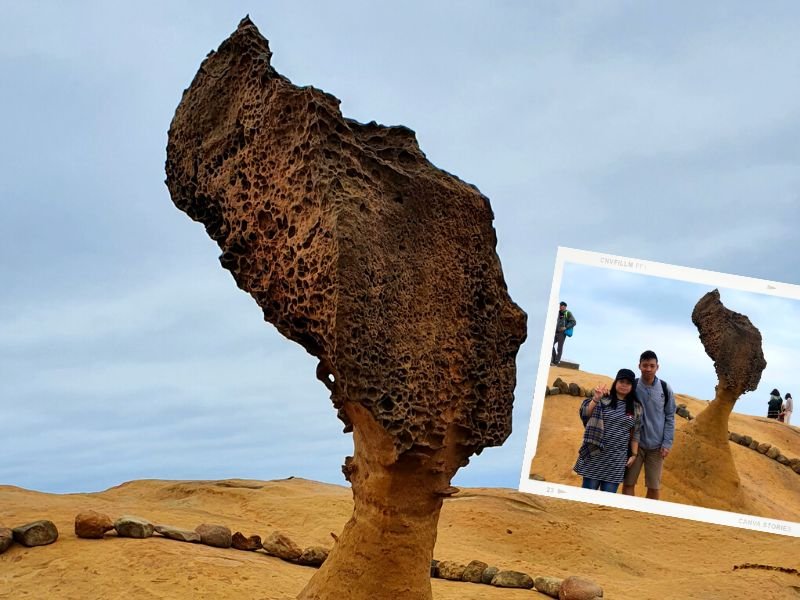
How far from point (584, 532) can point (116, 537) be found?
5.23m

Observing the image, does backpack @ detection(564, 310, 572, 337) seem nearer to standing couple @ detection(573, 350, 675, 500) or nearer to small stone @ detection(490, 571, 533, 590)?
standing couple @ detection(573, 350, 675, 500)

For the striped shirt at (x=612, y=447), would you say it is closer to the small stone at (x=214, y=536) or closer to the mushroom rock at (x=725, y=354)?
the mushroom rock at (x=725, y=354)

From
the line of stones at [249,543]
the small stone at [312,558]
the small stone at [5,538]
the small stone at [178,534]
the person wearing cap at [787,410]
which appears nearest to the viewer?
the small stone at [5,538]

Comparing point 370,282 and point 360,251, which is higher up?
point 360,251

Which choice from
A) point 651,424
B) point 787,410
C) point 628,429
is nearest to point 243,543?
point 628,429

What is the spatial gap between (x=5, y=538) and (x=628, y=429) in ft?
17.2

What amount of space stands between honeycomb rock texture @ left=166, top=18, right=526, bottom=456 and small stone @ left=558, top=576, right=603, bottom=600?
2272 millimetres

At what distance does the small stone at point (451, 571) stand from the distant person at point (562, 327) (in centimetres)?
199

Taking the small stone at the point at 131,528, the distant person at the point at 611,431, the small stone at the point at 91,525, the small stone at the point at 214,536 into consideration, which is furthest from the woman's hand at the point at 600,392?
the small stone at the point at 91,525

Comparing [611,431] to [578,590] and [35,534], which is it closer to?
[578,590]

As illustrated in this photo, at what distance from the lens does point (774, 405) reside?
1170cm

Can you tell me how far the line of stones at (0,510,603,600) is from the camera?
20.4 feet

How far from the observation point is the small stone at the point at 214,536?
256 inches

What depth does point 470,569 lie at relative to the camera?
6945 mm
